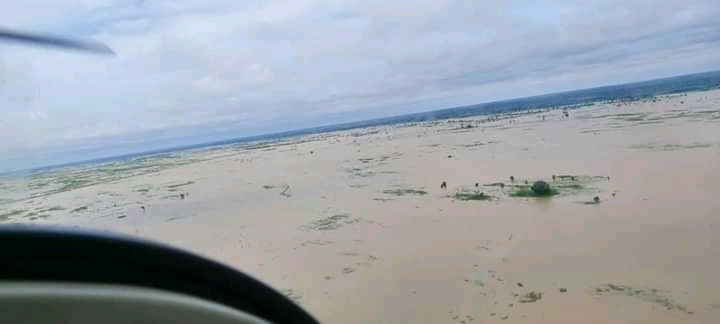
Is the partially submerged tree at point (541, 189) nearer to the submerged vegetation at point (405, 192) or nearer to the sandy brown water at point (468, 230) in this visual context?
the sandy brown water at point (468, 230)

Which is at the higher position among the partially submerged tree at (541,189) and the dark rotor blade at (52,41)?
the dark rotor blade at (52,41)

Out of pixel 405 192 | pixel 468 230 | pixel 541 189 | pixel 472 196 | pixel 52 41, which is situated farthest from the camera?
pixel 405 192

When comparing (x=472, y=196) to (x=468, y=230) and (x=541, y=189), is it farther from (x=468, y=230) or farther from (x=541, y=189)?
(x=468, y=230)

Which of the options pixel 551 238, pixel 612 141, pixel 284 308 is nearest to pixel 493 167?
pixel 612 141

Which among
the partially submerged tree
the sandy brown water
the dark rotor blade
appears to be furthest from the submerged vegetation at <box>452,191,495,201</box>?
the dark rotor blade

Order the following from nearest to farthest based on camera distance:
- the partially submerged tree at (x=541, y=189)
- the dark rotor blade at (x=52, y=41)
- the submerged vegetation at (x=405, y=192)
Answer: the dark rotor blade at (x=52, y=41) < the partially submerged tree at (x=541, y=189) < the submerged vegetation at (x=405, y=192)

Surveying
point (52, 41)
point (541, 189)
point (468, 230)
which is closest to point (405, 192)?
point (541, 189)

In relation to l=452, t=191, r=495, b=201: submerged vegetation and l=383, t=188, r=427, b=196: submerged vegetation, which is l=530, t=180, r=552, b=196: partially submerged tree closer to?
l=452, t=191, r=495, b=201: submerged vegetation

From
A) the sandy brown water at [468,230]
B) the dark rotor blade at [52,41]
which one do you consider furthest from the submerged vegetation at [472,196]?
the dark rotor blade at [52,41]

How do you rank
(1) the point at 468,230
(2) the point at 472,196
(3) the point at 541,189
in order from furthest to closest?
(2) the point at 472,196 → (3) the point at 541,189 → (1) the point at 468,230

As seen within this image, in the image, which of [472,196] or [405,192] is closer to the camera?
[472,196]
